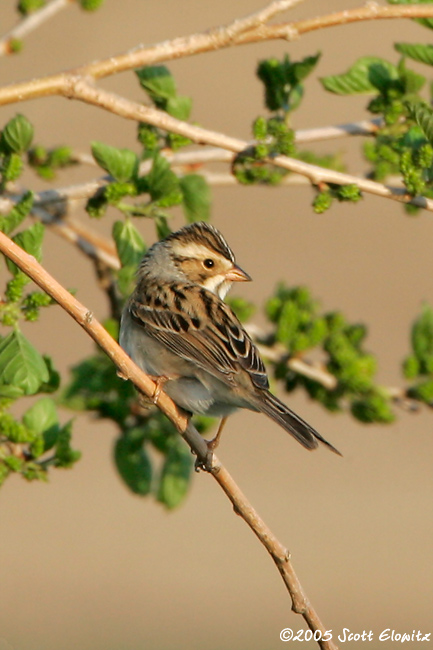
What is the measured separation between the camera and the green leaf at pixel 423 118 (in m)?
4.59

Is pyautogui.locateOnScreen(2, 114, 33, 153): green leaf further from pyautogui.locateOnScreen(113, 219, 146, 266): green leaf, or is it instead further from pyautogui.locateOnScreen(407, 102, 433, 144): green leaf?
pyautogui.locateOnScreen(407, 102, 433, 144): green leaf

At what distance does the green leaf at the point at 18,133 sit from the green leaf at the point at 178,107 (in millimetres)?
783

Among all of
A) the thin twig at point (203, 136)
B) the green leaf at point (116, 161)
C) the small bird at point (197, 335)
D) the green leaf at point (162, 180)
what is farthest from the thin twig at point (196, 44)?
the small bird at point (197, 335)

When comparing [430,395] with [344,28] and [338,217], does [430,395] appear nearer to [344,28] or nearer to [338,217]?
[338,217]

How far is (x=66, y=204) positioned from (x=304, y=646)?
614 centimetres

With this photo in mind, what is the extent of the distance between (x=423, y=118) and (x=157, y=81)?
138 centimetres

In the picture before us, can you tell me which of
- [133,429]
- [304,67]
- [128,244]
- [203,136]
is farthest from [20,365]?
[304,67]

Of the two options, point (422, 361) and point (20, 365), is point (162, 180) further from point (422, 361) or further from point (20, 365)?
point (422, 361)

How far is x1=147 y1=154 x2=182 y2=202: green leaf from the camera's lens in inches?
192

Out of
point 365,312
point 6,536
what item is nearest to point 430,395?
point 6,536

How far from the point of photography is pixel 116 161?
16.0 feet

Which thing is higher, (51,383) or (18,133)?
(18,133)

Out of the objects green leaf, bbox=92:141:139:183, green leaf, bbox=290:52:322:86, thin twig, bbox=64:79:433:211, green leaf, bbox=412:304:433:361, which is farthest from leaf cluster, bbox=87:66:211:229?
green leaf, bbox=412:304:433:361

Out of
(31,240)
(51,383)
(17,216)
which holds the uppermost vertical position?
(17,216)
